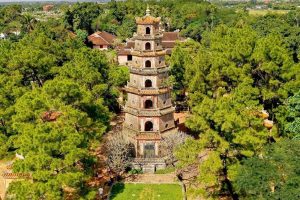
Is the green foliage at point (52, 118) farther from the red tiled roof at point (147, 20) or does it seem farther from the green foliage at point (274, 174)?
the green foliage at point (274, 174)

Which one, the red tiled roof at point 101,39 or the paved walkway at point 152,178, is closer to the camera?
the paved walkway at point 152,178

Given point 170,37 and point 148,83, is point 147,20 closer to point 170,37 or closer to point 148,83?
point 148,83

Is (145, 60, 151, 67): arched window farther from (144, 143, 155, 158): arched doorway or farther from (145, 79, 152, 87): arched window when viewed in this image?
(144, 143, 155, 158): arched doorway

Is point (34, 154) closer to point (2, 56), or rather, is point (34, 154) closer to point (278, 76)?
point (2, 56)

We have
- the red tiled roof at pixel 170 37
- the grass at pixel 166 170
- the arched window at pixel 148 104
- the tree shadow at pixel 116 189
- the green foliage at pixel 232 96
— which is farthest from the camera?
the red tiled roof at pixel 170 37

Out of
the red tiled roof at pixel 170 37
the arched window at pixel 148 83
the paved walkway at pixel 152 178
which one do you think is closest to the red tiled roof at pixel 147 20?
the arched window at pixel 148 83

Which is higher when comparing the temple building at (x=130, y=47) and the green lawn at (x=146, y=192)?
the temple building at (x=130, y=47)

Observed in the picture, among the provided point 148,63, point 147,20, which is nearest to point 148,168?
point 148,63
